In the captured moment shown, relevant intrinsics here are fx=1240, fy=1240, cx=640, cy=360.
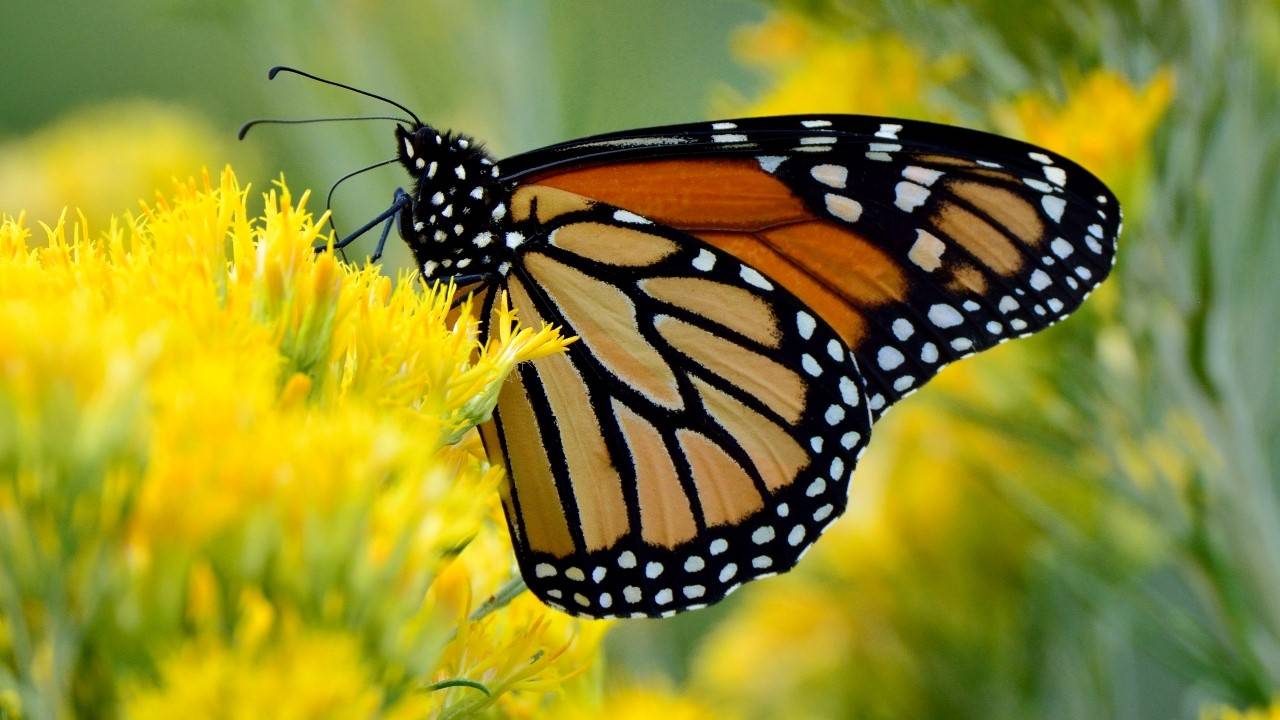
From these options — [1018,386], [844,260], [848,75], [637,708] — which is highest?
[848,75]

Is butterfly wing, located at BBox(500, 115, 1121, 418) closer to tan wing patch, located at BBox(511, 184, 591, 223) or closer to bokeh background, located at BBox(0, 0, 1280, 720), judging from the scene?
tan wing patch, located at BBox(511, 184, 591, 223)

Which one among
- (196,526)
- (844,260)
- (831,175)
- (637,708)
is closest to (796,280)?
(844,260)

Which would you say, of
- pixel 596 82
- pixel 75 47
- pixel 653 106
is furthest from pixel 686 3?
pixel 75 47

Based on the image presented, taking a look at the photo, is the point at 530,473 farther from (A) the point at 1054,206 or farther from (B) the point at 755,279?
(A) the point at 1054,206

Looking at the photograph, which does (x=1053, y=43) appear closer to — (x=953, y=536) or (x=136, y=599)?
(x=953, y=536)

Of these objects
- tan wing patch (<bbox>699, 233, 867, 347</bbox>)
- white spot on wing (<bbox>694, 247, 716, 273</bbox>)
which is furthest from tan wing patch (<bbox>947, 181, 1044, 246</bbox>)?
white spot on wing (<bbox>694, 247, 716, 273</bbox>)

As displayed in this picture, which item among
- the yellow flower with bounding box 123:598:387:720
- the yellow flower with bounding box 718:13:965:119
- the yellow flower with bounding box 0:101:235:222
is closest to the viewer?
the yellow flower with bounding box 123:598:387:720
